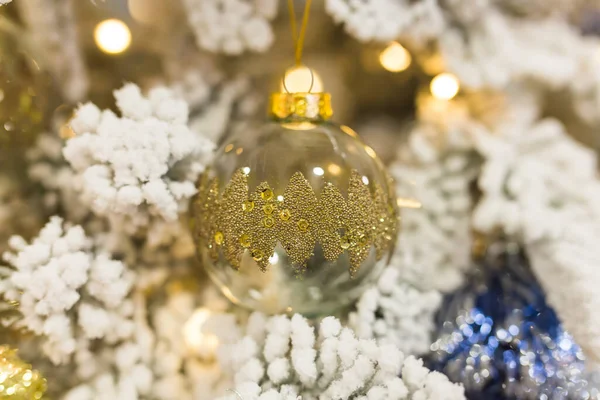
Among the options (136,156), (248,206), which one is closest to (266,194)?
(248,206)

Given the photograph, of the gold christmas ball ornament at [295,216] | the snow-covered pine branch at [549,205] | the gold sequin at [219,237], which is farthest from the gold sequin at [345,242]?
the snow-covered pine branch at [549,205]

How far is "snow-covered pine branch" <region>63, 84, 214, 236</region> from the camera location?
51 cm

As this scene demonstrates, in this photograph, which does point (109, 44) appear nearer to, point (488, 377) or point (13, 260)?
point (13, 260)

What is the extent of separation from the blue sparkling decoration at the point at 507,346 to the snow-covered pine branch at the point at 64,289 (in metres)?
0.36

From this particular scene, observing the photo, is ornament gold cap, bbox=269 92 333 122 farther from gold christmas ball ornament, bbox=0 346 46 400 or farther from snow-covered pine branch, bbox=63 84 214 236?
gold christmas ball ornament, bbox=0 346 46 400

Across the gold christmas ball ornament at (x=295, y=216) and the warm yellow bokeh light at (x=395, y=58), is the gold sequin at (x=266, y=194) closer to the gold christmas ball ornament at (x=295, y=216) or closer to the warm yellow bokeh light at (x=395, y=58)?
the gold christmas ball ornament at (x=295, y=216)

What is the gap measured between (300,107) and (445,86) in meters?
0.28

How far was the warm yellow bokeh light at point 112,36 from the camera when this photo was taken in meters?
0.66

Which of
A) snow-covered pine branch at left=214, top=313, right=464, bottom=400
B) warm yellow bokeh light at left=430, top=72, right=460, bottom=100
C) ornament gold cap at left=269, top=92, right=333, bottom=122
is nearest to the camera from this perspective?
snow-covered pine branch at left=214, top=313, right=464, bottom=400

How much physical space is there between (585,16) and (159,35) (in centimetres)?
64

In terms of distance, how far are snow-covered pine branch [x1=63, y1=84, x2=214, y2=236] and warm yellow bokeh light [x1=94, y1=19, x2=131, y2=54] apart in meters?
0.17

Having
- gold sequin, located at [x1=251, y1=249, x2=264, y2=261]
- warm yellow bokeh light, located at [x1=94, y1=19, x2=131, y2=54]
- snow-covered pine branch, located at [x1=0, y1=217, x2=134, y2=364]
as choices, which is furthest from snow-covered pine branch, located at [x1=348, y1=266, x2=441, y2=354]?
warm yellow bokeh light, located at [x1=94, y1=19, x2=131, y2=54]

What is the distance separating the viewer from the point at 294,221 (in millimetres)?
509

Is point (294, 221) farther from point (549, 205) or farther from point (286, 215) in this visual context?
point (549, 205)
